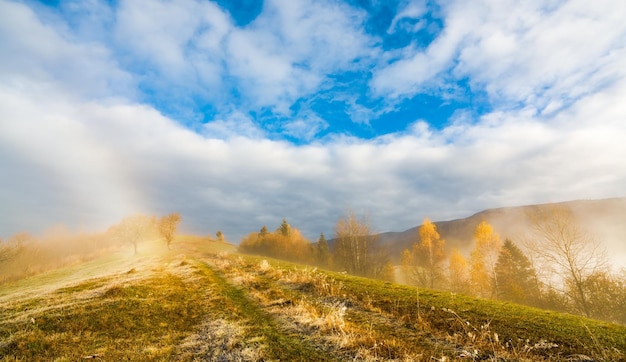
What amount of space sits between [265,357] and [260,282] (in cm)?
1359

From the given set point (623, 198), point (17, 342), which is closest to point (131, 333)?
point (17, 342)

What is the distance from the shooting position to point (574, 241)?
33406mm

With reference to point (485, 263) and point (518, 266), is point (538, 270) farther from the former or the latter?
point (485, 263)

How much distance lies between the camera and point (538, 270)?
41188 mm

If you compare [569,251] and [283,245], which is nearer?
[569,251]

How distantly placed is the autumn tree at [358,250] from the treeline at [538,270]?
22.0ft

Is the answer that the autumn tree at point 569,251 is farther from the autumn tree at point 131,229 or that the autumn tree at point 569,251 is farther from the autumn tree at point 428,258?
the autumn tree at point 131,229

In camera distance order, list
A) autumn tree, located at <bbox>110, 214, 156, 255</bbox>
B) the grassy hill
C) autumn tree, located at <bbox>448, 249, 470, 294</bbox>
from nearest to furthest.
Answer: the grassy hill, autumn tree, located at <bbox>448, 249, 470, 294</bbox>, autumn tree, located at <bbox>110, 214, 156, 255</bbox>

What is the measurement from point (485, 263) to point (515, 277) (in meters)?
5.51

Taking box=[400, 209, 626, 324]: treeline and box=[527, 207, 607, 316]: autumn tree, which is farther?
box=[400, 209, 626, 324]: treeline

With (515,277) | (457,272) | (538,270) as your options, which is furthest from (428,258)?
(538,270)

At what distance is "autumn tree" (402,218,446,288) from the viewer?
56.1 meters

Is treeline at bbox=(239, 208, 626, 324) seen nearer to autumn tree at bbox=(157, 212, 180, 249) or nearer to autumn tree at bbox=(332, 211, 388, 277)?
autumn tree at bbox=(332, 211, 388, 277)

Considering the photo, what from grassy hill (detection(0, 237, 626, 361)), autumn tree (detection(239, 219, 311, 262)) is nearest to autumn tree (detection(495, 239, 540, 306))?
grassy hill (detection(0, 237, 626, 361))
